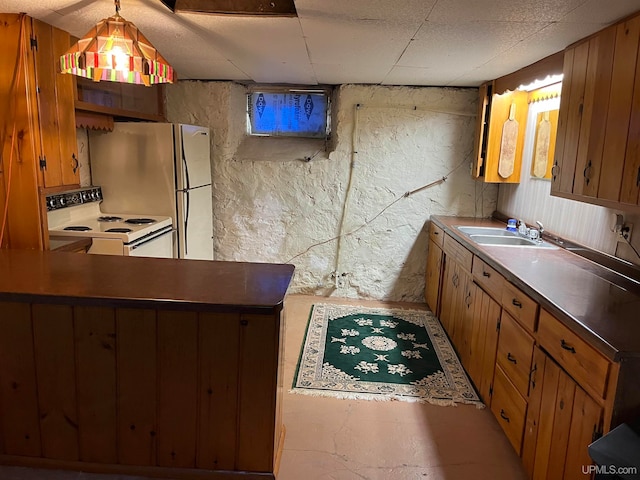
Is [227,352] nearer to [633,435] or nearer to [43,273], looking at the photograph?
[43,273]

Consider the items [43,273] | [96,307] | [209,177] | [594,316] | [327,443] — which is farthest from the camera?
Answer: [209,177]

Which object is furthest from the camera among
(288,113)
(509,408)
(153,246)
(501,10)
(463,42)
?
(288,113)

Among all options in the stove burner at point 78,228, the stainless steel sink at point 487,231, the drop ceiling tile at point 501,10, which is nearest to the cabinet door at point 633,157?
the drop ceiling tile at point 501,10

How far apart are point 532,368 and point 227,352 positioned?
132cm

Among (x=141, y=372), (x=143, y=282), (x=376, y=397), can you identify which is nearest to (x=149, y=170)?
(x=143, y=282)

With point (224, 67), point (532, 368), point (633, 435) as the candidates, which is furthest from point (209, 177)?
point (633, 435)

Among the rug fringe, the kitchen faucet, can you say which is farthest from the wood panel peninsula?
the kitchen faucet

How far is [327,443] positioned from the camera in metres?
2.27

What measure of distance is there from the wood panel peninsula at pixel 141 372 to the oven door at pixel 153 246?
926 millimetres

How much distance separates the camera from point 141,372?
1821 mm

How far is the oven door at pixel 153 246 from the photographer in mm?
2889

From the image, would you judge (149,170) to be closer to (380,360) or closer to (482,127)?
(380,360)

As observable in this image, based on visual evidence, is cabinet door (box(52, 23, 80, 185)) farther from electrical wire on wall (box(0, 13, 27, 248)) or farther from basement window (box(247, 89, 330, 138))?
basement window (box(247, 89, 330, 138))

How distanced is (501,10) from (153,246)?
102 inches
